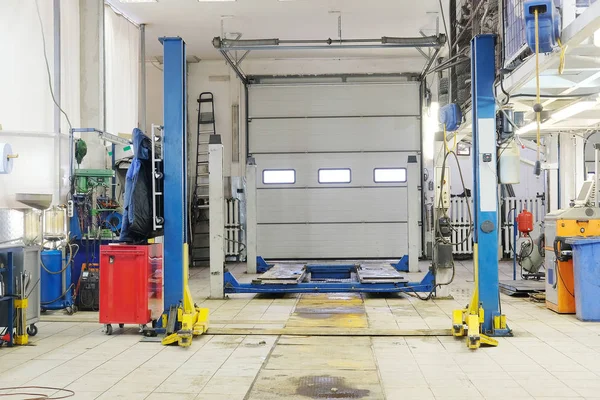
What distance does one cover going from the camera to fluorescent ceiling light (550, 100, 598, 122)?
823cm

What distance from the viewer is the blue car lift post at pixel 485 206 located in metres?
6.52

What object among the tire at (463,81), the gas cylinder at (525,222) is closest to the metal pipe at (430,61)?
the tire at (463,81)

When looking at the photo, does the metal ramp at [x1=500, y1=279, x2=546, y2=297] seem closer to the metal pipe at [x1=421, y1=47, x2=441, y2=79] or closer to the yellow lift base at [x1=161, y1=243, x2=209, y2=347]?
the metal pipe at [x1=421, y1=47, x2=441, y2=79]

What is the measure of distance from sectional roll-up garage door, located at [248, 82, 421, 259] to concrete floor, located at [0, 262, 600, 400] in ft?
25.0

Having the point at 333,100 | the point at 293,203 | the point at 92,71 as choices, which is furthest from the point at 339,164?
the point at 92,71

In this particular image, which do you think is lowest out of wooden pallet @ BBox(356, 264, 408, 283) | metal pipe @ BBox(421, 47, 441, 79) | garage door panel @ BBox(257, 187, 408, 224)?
wooden pallet @ BBox(356, 264, 408, 283)

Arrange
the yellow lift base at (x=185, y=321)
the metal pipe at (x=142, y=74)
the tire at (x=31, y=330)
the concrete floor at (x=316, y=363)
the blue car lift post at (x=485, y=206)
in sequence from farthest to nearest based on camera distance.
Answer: the metal pipe at (x=142, y=74), the tire at (x=31, y=330), the blue car lift post at (x=485, y=206), the yellow lift base at (x=185, y=321), the concrete floor at (x=316, y=363)

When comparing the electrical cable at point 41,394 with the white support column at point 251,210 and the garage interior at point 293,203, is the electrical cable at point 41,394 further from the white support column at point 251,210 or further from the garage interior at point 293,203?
the white support column at point 251,210

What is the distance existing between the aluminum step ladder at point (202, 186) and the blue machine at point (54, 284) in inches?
274

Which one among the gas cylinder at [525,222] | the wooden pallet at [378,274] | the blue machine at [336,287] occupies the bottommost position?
the blue machine at [336,287]

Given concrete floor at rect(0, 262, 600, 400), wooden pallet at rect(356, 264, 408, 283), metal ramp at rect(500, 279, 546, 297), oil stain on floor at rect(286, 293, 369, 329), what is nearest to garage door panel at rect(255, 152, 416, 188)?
wooden pallet at rect(356, 264, 408, 283)

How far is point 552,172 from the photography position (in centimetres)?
1159

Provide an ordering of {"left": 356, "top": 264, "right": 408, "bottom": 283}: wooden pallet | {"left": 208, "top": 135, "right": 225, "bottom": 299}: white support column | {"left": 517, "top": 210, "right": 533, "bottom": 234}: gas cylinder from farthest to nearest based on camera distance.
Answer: {"left": 517, "top": 210, "right": 533, "bottom": 234}: gas cylinder < {"left": 356, "top": 264, "right": 408, "bottom": 283}: wooden pallet < {"left": 208, "top": 135, "right": 225, "bottom": 299}: white support column

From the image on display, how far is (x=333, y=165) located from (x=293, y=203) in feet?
4.91
